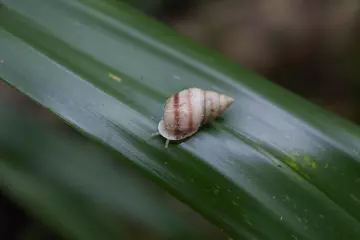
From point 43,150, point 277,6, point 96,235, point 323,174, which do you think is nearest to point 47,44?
point 43,150

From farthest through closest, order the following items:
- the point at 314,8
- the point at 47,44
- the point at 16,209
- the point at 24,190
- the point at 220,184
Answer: the point at 314,8 < the point at 16,209 < the point at 24,190 < the point at 47,44 < the point at 220,184

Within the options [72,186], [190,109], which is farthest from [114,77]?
[72,186]

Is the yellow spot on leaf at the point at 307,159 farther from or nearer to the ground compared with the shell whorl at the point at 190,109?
nearer to the ground

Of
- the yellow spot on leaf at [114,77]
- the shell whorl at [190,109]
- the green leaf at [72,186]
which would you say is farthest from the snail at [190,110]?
the green leaf at [72,186]

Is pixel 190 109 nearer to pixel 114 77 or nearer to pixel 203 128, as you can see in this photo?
pixel 203 128

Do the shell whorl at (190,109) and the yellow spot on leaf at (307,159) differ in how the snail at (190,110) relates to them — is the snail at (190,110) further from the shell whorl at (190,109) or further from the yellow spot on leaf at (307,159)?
the yellow spot on leaf at (307,159)

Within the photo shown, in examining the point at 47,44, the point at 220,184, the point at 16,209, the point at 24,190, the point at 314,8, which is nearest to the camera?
the point at 220,184

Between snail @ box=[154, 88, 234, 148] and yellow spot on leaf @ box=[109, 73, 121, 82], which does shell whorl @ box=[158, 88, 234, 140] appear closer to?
snail @ box=[154, 88, 234, 148]

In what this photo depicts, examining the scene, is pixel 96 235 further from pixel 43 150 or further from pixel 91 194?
pixel 43 150

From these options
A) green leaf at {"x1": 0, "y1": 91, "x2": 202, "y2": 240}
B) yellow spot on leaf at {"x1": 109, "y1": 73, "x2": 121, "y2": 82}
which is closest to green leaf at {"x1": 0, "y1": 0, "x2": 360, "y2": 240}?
yellow spot on leaf at {"x1": 109, "y1": 73, "x2": 121, "y2": 82}
